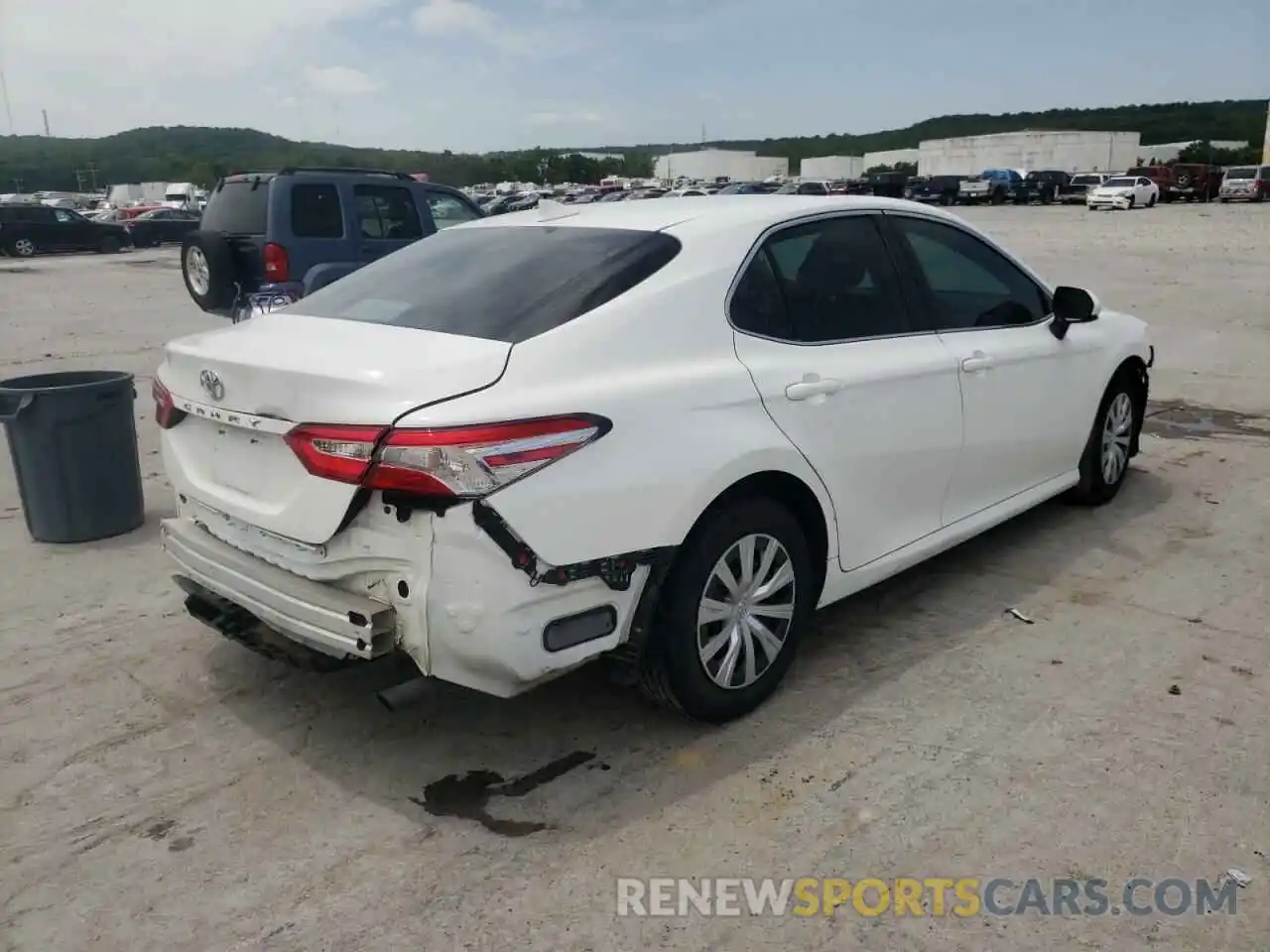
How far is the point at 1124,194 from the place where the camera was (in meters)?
42.7

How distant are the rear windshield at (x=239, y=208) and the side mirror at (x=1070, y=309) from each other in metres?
7.88

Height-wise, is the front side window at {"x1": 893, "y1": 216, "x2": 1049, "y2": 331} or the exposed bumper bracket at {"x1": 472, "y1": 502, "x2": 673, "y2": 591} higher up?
the front side window at {"x1": 893, "y1": 216, "x2": 1049, "y2": 331}

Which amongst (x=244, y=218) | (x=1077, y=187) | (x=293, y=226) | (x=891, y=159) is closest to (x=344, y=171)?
(x=293, y=226)

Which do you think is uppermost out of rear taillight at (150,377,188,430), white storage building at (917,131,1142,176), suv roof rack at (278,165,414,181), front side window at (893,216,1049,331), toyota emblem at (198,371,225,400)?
white storage building at (917,131,1142,176)

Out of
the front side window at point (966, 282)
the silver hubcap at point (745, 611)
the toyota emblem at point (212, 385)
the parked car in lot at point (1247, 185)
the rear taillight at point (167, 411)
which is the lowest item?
the silver hubcap at point (745, 611)

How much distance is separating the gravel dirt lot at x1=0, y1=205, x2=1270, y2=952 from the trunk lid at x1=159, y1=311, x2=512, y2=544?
81cm

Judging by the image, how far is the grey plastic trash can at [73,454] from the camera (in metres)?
4.98

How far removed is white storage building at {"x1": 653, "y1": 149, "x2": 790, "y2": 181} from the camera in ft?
432

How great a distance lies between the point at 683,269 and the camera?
3.33 m

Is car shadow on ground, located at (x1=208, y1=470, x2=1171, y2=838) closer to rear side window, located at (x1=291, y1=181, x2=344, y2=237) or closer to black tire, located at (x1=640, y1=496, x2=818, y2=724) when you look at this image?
black tire, located at (x1=640, y1=496, x2=818, y2=724)

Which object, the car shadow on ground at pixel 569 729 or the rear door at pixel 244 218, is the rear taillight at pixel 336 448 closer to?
the car shadow on ground at pixel 569 729

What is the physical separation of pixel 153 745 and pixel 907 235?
3344 mm

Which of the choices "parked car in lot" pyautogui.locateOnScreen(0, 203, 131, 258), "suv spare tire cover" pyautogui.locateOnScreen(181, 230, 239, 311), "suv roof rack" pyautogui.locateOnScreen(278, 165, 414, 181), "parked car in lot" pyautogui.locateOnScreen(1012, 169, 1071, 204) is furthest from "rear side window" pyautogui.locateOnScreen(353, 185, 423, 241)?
"parked car in lot" pyautogui.locateOnScreen(1012, 169, 1071, 204)

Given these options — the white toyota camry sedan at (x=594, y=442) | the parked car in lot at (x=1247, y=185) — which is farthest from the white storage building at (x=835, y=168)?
the white toyota camry sedan at (x=594, y=442)
